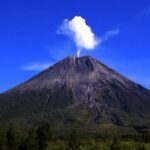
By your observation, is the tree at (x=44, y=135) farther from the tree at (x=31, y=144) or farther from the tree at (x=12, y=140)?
the tree at (x=31, y=144)

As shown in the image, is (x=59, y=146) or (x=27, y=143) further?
(x=59, y=146)

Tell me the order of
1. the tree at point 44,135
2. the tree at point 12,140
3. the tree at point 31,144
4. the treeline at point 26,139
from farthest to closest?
the tree at point 44,135 → the tree at point 12,140 → the treeline at point 26,139 → the tree at point 31,144

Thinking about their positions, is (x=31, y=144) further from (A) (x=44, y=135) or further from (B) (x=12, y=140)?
(A) (x=44, y=135)

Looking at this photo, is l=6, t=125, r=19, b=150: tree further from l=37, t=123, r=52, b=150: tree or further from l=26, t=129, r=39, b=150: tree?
l=37, t=123, r=52, b=150: tree

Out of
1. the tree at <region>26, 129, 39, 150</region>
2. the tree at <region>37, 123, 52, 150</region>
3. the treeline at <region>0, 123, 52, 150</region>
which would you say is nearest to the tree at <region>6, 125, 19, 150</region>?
the treeline at <region>0, 123, 52, 150</region>

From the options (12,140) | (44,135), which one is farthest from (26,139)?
(44,135)

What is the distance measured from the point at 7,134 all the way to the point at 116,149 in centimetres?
2523

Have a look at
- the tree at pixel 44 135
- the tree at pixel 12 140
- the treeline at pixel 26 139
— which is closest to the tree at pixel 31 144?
the treeline at pixel 26 139

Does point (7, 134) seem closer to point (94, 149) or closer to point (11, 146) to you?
point (11, 146)

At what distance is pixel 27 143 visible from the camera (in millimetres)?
104938

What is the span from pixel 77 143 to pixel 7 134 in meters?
16.9

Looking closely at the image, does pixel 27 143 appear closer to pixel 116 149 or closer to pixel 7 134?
pixel 7 134

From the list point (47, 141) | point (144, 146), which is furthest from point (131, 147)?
point (47, 141)

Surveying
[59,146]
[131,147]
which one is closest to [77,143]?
[59,146]
